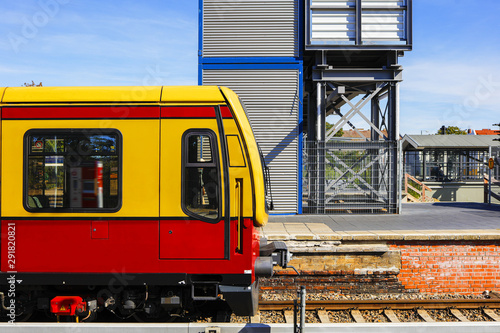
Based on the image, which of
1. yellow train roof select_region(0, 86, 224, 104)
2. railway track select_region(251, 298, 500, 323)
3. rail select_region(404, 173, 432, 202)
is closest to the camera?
yellow train roof select_region(0, 86, 224, 104)

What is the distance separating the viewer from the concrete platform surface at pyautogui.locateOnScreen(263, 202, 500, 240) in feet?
27.8

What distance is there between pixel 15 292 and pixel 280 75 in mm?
9925

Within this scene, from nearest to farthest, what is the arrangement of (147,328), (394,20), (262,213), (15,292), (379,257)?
1. (147,328)
2. (262,213)
3. (15,292)
4. (379,257)
5. (394,20)

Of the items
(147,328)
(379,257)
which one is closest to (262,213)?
(147,328)

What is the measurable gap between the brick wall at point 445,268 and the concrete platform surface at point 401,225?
219mm

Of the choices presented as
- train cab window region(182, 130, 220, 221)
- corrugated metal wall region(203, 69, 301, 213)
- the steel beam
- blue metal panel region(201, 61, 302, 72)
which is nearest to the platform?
train cab window region(182, 130, 220, 221)

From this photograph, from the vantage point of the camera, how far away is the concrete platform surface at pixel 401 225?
27.8 feet

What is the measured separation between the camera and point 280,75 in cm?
1338

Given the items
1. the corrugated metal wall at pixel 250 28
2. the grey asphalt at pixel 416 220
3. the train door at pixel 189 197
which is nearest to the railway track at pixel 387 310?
the train door at pixel 189 197

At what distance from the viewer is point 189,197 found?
5180 mm

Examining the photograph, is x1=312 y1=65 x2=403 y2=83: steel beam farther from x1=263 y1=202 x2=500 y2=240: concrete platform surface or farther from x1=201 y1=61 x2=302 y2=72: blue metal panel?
x1=263 y1=202 x2=500 y2=240: concrete platform surface

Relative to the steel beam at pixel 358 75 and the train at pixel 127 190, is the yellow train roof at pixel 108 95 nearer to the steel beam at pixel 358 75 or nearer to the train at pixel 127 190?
the train at pixel 127 190

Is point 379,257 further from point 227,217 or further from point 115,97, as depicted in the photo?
point 115,97

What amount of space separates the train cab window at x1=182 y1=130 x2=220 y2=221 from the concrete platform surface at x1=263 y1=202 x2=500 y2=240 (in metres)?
3.56
